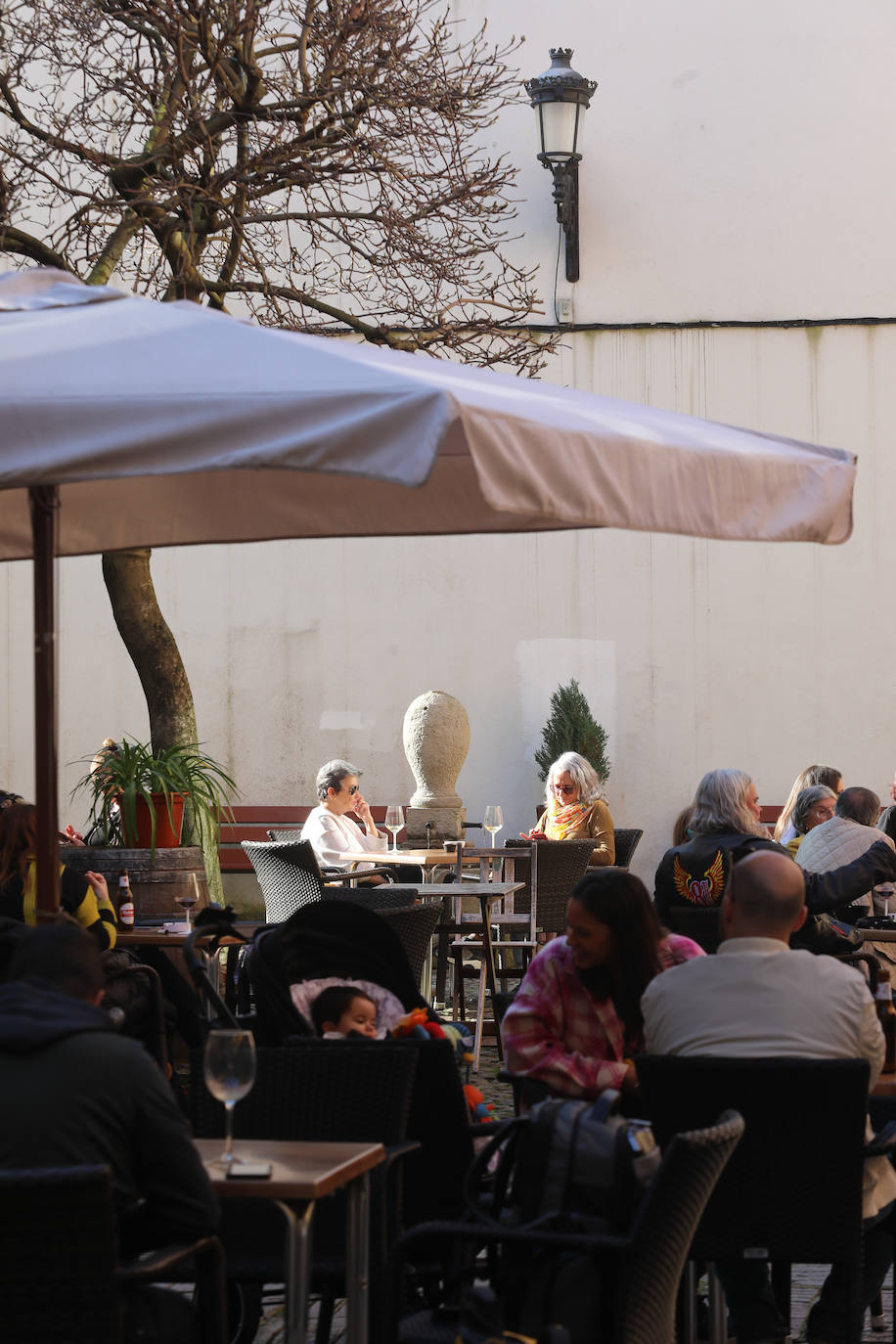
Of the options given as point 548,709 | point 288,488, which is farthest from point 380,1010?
point 548,709

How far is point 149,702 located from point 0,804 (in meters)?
1.12

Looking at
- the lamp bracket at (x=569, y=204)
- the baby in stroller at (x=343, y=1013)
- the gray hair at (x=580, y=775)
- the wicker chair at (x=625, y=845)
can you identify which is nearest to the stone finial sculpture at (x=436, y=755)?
the wicker chair at (x=625, y=845)

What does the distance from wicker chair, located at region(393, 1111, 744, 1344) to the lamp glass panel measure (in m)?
13.6

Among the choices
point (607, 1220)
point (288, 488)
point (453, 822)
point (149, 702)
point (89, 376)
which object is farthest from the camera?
point (453, 822)

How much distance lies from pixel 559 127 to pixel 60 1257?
1415 cm

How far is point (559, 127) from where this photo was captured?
Result: 15258 millimetres

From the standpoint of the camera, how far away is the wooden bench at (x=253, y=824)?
15.8 m

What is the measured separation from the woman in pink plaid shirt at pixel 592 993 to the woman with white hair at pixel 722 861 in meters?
2.39

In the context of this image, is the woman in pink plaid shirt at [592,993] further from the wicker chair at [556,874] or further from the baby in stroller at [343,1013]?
the wicker chair at [556,874]

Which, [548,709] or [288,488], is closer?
[288,488]

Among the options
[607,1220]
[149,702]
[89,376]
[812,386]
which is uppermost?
[812,386]

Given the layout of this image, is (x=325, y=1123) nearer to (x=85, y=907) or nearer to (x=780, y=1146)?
(x=780, y=1146)

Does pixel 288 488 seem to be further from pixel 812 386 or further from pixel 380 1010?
pixel 812 386

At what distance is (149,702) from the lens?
9180mm
